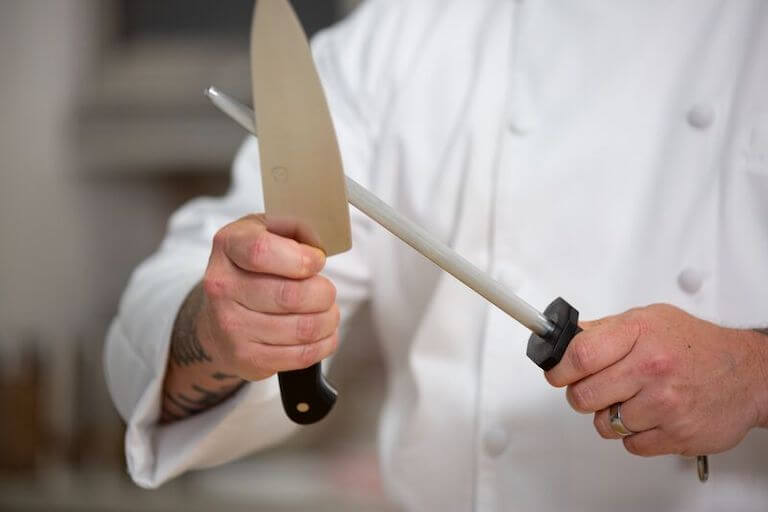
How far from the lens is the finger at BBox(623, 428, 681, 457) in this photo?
1.47 feet

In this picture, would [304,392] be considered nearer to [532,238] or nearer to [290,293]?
[290,293]

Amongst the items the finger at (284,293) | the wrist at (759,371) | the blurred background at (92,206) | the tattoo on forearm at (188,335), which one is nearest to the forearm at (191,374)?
the tattoo on forearm at (188,335)

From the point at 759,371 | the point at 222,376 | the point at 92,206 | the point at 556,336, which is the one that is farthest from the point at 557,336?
the point at 92,206

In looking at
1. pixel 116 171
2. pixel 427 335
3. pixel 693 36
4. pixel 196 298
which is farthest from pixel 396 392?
pixel 116 171

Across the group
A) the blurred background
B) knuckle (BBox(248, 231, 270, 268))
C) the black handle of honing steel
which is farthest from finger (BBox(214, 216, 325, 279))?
the blurred background

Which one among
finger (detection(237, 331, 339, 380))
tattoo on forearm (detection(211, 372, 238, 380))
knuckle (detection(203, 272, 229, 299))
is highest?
knuckle (detection(203, 272, 229, 299))

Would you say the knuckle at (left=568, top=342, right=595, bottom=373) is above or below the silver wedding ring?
above

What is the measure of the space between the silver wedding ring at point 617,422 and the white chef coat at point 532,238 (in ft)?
0.46

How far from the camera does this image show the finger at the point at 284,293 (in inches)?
16.8

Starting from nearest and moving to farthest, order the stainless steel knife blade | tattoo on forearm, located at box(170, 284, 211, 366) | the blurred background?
the stainless steel knife blade → tattoo on forearm, located at box(170, 284, 211, 366) → the blurred background

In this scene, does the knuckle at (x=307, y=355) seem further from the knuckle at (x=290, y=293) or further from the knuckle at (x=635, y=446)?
the knuckle at (x=635, y=446)

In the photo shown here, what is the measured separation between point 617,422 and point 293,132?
0.22 metres

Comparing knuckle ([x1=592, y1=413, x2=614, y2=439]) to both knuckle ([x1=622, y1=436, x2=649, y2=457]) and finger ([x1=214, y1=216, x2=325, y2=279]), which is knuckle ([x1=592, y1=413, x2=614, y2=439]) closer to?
knuckle ([x1=622, y1=436, x2=649, y2=457])

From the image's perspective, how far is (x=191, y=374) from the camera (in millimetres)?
577
